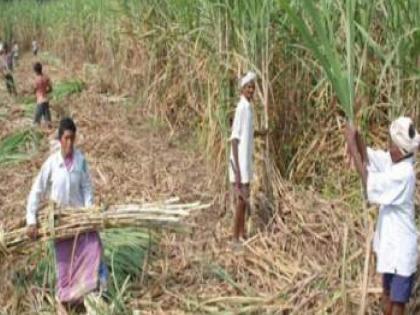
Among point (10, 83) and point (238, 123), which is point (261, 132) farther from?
point (10, 83)

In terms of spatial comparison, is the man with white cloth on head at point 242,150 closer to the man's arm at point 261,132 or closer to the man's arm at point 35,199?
the man's arm at point 261,132

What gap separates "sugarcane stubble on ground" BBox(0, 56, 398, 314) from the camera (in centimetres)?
358

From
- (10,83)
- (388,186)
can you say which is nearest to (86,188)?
(388,186)

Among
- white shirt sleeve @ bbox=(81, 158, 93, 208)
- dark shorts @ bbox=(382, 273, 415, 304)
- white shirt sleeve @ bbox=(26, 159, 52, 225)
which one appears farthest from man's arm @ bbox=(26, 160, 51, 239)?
dark shorts @ bbox=(382, 273, 415, 304)

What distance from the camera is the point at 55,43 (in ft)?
52.1

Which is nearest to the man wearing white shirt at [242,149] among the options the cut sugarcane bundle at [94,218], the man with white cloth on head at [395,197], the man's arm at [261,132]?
the man's arm at [261,132]

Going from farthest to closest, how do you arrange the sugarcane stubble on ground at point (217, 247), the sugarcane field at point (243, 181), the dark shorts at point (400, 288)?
1. the sugarcane stubble on ground at point (217, 247)
2. the sugarcane field at point (243, 181)
3. the dark shorts at point (400, 288)

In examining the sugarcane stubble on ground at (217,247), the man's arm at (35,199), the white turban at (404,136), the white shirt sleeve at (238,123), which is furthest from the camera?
the white shirt sleeve at (238,123)

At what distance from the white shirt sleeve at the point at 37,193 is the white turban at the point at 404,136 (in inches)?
67.3

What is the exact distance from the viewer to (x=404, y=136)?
9.46 ft

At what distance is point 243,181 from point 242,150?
0.71 ft

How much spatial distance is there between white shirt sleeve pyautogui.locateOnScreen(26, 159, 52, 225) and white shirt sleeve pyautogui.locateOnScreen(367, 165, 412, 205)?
1.60m

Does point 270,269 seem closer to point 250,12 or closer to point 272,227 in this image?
point 272,227

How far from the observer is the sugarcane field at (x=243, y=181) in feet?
10.6
